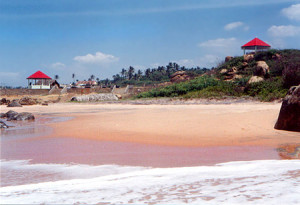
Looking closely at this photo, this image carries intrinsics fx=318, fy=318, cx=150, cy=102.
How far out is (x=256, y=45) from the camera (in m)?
33.7

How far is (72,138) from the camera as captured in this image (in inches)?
288

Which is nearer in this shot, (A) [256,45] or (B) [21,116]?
(B) [21,116]

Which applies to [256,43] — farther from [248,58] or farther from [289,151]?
[289,151]

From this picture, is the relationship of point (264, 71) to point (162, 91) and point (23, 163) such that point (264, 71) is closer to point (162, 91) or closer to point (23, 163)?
point (162, 91)

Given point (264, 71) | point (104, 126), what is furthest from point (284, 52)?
point (104, 126)

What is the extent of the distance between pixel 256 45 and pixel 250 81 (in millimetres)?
15834

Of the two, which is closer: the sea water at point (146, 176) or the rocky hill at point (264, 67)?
the sea water at point (146, 176)

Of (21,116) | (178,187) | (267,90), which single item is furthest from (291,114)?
(267,90)

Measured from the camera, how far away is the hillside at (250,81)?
17.3 meters

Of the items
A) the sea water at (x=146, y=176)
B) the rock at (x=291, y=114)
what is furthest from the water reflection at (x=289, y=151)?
the rock at (x=291, y=114)

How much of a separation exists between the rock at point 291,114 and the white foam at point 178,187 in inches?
127

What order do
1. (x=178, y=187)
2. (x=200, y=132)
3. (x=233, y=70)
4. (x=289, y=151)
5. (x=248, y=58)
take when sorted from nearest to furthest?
(x=178, y=187)
(x=289, y=151)
(x=200, y=132)
(x=233, y=70)
(x=248, y=58)

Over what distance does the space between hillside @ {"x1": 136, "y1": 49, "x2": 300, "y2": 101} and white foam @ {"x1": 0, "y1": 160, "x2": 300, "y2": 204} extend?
13.0m

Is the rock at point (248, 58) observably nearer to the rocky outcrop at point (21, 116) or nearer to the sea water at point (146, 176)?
the rocky outcrop at point (21, 116)
